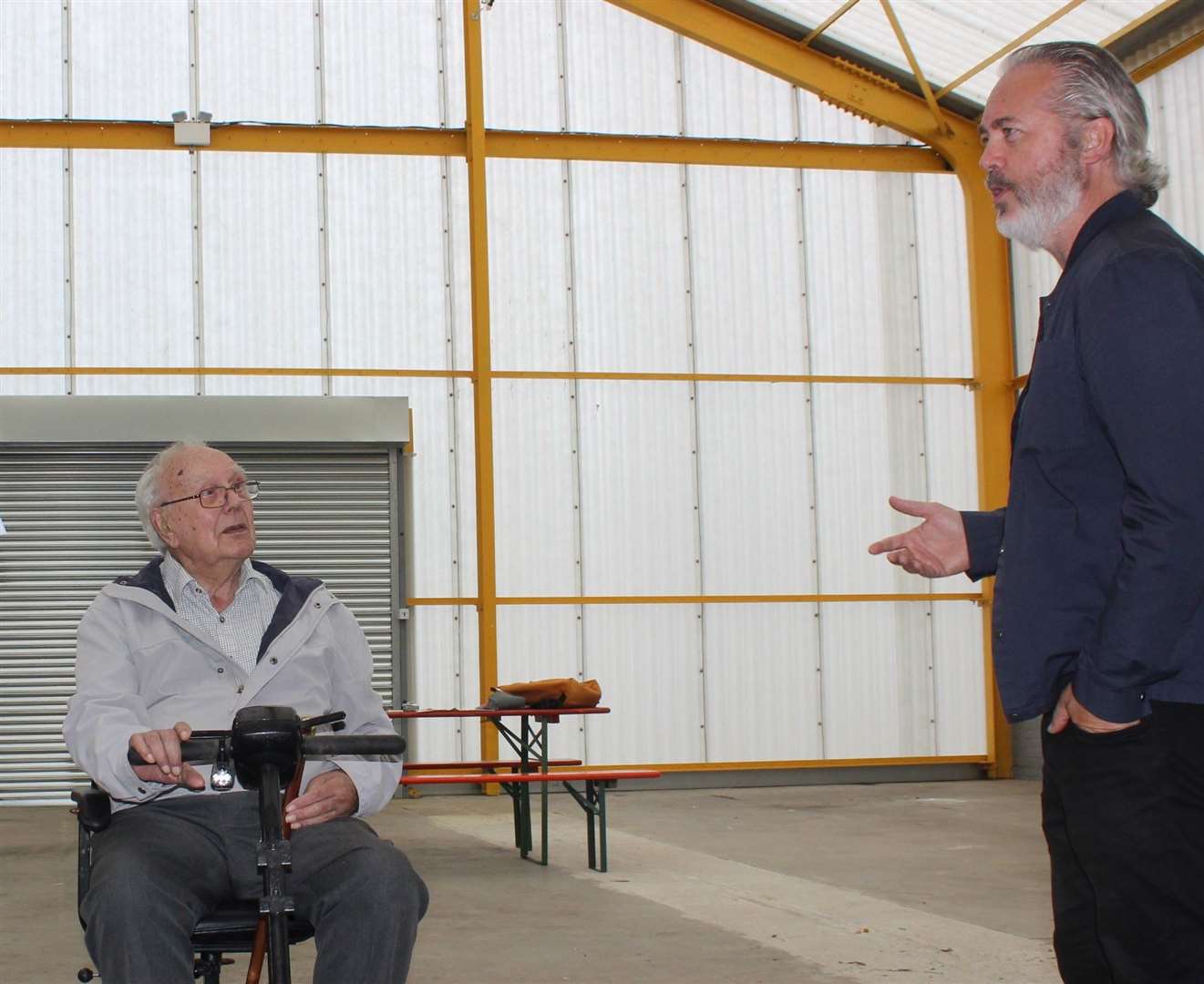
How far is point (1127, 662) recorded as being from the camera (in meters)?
1.87

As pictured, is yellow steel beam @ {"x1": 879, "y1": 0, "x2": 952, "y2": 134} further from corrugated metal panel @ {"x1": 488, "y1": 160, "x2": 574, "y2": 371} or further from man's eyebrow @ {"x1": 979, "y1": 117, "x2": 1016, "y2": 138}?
man's eyebrow @ {"x1": 979, "y1": 117, "x2": 1016, "y2": 138}

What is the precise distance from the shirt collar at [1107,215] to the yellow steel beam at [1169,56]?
31.7 ft

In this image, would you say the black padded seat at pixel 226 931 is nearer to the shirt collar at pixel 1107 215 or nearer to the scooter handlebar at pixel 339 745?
the scooter handlebar at pixel 339 745

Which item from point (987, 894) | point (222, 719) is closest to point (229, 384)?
point (987, 894)

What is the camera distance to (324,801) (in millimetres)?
2959

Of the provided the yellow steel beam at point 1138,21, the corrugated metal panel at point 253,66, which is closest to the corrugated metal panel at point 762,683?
the yellow steel beam at point 1138,21

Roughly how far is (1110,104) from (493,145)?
1069 centimetres

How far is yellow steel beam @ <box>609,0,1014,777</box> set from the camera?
12.7 m

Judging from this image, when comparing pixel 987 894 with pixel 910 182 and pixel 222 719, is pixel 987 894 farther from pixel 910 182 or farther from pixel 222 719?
pixel 910 182

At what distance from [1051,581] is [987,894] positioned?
441 cm

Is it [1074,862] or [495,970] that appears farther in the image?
[495,970]

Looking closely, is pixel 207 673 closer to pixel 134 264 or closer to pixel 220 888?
pixel 220 888

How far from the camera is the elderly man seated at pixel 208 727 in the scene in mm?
2686

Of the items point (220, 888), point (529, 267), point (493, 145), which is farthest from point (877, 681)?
point (220, 888)
